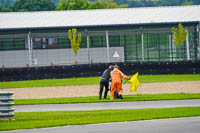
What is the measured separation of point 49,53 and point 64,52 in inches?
54.9

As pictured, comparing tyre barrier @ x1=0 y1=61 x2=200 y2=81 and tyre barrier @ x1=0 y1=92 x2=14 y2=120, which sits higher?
tyre barrier @ x1=0 y1=61 x2=200 y2=81

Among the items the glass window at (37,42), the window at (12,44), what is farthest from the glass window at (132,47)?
the window at (12,44)

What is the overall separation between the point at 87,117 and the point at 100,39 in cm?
3558

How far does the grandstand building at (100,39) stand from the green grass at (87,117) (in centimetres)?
3253

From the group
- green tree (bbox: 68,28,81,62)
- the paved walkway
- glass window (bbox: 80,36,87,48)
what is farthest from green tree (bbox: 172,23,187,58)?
the paved walkway

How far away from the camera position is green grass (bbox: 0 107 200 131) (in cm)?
1410

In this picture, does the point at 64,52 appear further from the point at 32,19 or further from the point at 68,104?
the point at 68,104

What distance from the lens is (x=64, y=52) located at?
169ft

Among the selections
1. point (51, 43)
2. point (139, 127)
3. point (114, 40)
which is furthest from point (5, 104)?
point (114, 40)

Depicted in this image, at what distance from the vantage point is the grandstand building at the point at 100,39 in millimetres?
50094

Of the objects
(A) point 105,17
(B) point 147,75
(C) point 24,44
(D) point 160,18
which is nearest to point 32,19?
(C) point 24,44

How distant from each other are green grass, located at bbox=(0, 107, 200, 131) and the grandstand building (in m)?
32.5

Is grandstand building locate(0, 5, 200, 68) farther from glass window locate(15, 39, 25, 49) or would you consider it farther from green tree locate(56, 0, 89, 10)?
green tree locate(56, 0, 89, 10)

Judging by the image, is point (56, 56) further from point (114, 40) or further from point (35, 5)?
point (35, 5)
